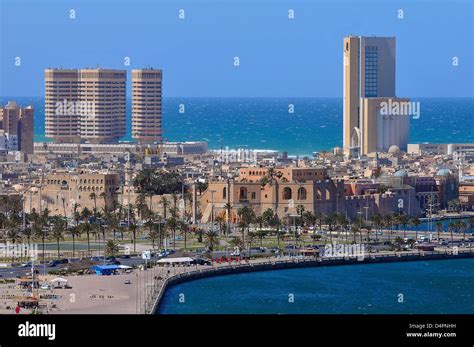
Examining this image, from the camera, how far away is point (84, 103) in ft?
349

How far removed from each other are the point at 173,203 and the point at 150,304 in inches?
1024

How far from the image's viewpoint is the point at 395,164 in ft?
256

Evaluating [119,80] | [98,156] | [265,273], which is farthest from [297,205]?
[119,80]

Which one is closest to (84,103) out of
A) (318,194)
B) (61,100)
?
(61,100)

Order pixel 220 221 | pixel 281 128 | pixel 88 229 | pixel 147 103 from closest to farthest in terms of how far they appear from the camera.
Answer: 1. pixel 88 229
2. pixel 220 221
3. pixel 147 103
4. pixel 281 128

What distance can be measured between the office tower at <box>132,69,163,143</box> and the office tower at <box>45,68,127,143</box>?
106 centimetres

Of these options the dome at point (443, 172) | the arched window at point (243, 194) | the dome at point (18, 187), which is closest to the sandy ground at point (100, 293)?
the arched window at point (243, 194)

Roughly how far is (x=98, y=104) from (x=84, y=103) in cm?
127

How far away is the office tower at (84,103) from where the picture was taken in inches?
4200

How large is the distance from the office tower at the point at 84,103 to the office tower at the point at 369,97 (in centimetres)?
1920

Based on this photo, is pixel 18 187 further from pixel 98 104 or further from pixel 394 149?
pixel 98 104

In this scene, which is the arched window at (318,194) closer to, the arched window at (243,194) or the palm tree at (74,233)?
the arched window at (243,194)

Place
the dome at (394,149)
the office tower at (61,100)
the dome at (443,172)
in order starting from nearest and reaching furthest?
1. the dome at (443,172)
2. the dome at (394,149)
3. the office tower at (61,100)
